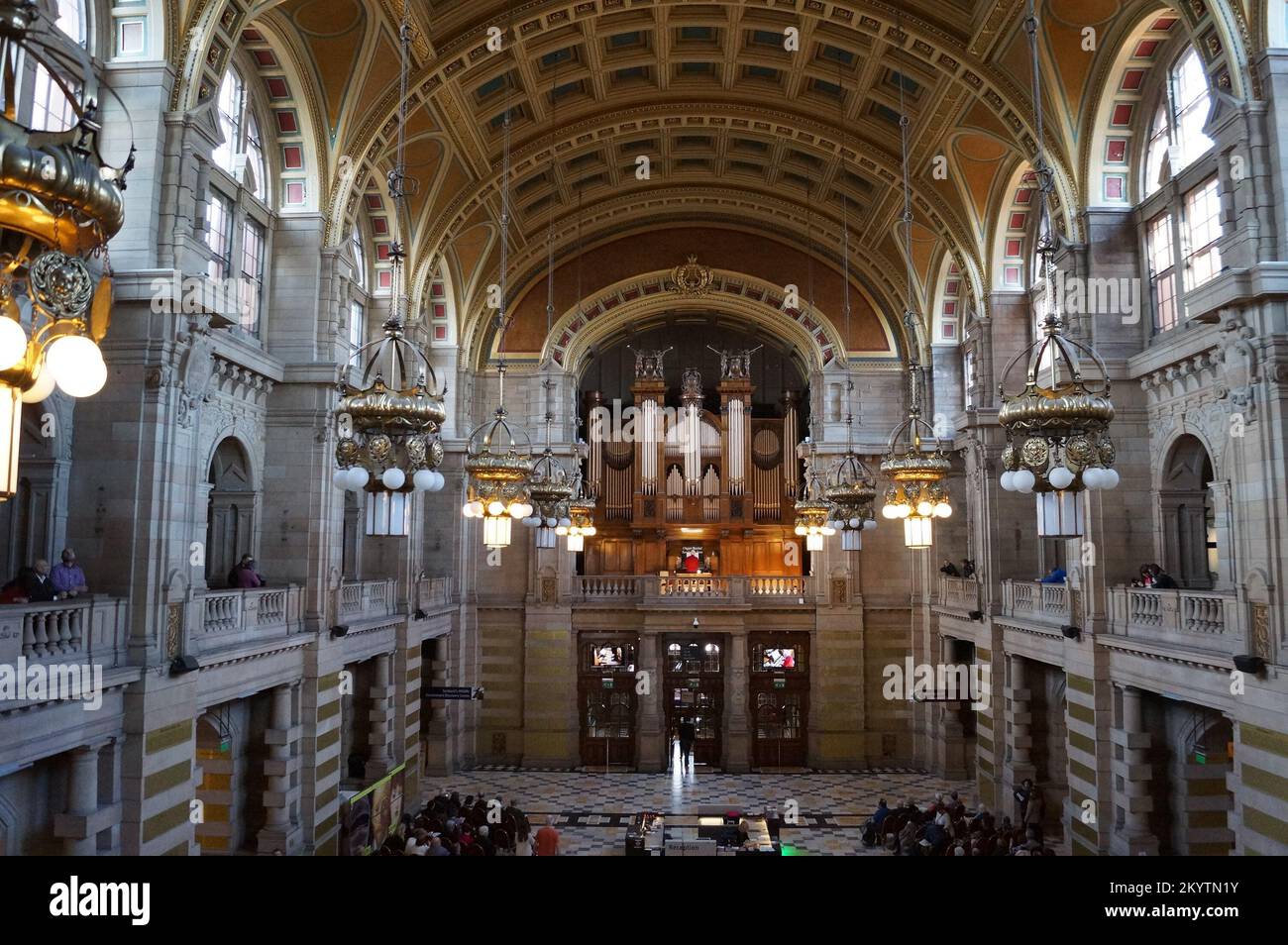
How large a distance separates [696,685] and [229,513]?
14.9m

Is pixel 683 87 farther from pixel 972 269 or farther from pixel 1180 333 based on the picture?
pixel 1180 333

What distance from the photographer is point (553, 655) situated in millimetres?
25500

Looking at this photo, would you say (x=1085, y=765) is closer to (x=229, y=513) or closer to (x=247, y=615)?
(x=247, y=615)

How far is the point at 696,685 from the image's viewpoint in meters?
26.0

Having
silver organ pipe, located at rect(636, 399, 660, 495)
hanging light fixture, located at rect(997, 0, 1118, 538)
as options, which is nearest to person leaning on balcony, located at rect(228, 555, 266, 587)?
hanging light fixture, located at rect(997, 0, 1118, 538)

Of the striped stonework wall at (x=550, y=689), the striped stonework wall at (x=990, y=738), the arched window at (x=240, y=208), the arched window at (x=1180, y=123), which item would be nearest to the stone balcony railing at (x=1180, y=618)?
the striped stonework wall at (x=990, y=738)

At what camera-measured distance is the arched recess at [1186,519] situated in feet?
47.5

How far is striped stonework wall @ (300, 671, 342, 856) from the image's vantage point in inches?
572

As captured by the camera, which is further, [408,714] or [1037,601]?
[408,714]

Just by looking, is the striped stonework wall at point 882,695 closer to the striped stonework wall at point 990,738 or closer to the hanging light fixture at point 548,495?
the striped stonework wall at point 990,738

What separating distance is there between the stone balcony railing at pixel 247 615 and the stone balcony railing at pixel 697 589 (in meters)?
12.1

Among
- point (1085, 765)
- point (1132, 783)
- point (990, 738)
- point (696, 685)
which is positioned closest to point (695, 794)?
point (696, 685)

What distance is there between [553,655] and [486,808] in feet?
26.6

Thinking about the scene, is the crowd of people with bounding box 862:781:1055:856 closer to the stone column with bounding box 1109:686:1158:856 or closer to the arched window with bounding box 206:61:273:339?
the stone column with bounding box 1109:686:1158:856
